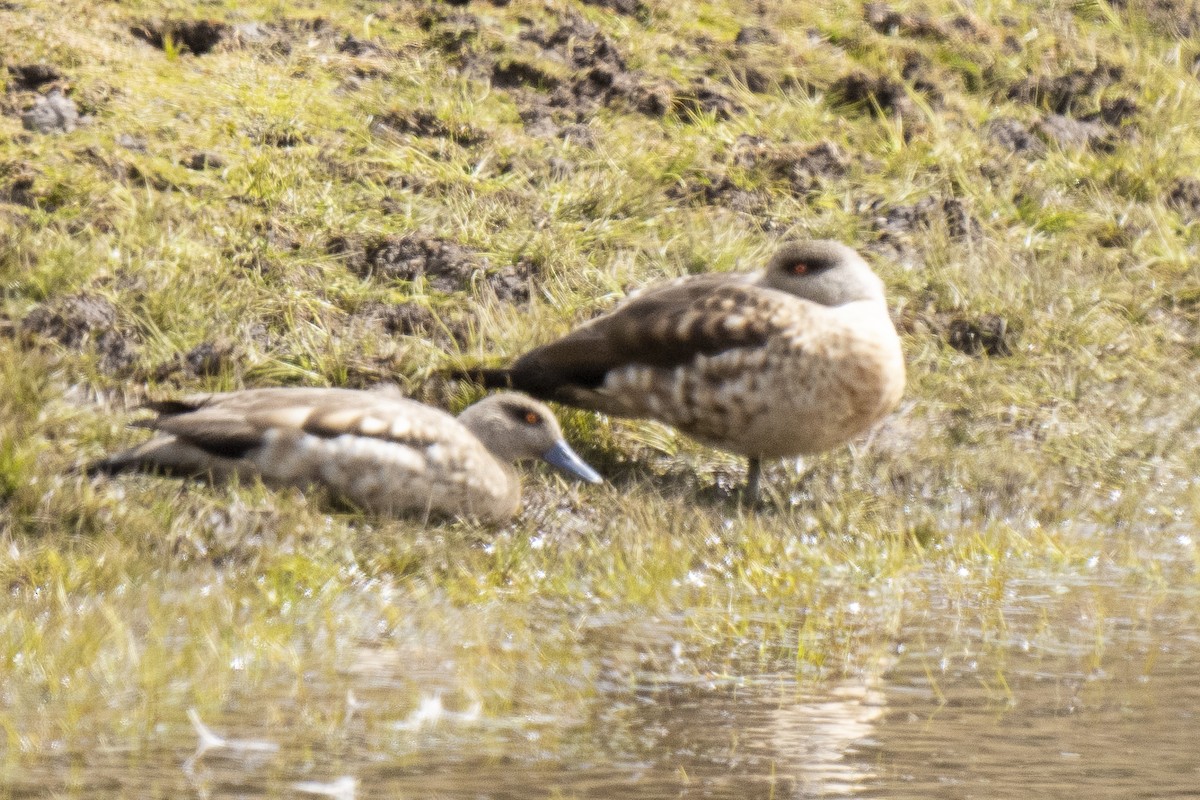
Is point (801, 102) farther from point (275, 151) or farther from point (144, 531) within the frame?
point (144, 531)

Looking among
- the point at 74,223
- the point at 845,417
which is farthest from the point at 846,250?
the point at 74,223

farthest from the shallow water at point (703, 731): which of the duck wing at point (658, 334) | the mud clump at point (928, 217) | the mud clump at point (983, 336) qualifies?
the mud clump at point (928, 217)

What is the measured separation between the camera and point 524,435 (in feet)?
22.2

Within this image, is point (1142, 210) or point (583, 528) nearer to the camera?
point (583, 528)

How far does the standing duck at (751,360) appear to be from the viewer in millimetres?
6621

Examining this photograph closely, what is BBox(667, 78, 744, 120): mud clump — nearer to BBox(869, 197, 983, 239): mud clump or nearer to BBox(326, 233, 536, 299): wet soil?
BBox(869, 197, 983, 239): mud clump

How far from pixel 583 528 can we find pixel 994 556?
144 centimetres

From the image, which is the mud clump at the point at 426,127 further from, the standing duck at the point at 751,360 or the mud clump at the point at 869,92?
the standing duck at the point at 751,360

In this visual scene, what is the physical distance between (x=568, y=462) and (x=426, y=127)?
3278 mm

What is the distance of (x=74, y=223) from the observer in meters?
8.09

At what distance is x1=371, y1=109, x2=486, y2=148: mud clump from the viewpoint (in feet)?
30.9

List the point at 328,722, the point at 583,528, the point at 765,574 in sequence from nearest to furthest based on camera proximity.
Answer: the point at 328,722 → the point at 765,574 → the point at 583,528

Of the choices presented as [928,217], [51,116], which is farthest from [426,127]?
[928,217]

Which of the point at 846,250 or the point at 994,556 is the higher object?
the point at 846,250
